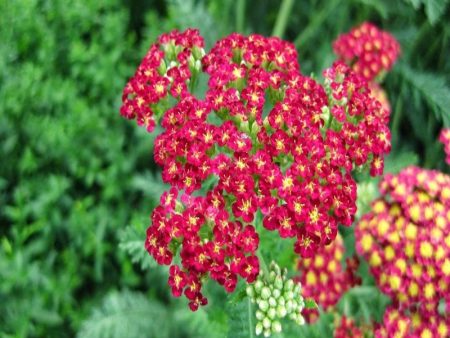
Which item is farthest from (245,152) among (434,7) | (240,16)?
(240,16)

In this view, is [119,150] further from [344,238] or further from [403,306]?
[403,306]

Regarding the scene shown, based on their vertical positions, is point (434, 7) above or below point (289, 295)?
above

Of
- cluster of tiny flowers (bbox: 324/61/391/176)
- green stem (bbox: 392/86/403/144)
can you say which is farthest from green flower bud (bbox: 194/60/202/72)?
green stem (bbox: 392/86/403/144)

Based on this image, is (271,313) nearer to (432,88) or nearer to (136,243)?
(136,243)

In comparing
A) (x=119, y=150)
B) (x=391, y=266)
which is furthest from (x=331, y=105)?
(x=119, y=150)

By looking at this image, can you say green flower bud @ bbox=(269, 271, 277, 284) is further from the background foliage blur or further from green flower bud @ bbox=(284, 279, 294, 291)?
the background foliage blur
